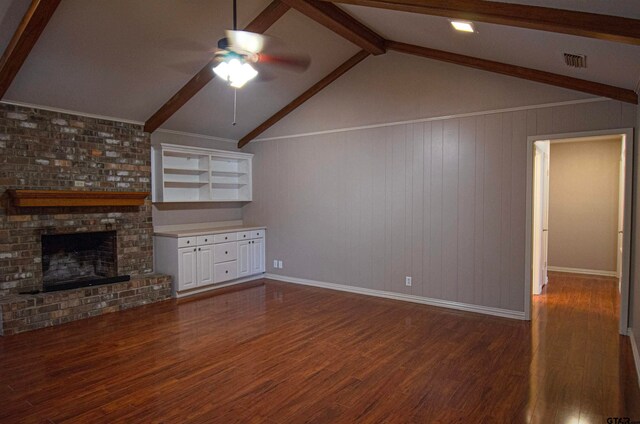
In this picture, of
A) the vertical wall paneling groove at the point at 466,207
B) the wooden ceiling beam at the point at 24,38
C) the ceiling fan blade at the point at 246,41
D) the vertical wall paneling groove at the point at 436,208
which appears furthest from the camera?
the vertical wall paneling groove at the point at 436,208

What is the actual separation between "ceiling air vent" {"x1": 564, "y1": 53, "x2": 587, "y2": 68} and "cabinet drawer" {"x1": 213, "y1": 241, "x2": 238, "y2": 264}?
198 inches

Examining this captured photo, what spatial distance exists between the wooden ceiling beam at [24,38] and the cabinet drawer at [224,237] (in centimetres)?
316

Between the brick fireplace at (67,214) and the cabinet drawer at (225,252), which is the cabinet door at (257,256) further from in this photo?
the brick fireplace at (67,214)

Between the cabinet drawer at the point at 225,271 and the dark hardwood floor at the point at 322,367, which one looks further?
the cabinet drawer at the point at 225,271

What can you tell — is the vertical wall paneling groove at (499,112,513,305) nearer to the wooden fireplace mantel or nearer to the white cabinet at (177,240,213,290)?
the white cabinet at (177,240,213,290)

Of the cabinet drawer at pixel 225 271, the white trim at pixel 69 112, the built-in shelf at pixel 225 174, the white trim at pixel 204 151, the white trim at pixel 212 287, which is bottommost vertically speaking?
the white trim at pixel 212 287

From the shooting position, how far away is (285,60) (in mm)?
3137

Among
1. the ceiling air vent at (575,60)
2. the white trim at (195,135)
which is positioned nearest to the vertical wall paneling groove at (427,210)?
the ceiling air vent at (575,60)

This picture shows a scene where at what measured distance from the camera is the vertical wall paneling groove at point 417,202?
4.71m

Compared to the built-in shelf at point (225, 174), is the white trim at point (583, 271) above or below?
below

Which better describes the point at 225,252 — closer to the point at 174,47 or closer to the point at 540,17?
the point at 174,47

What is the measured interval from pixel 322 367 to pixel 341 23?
143 inches

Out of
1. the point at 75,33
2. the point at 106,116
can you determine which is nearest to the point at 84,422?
the point at 75,33

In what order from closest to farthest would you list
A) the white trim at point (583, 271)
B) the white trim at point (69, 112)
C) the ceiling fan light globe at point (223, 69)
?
1. the ceiling fan light globe at point (223, 69)
2. the white trim at point (69, 112)
3. the white trim at point (583, 271)
